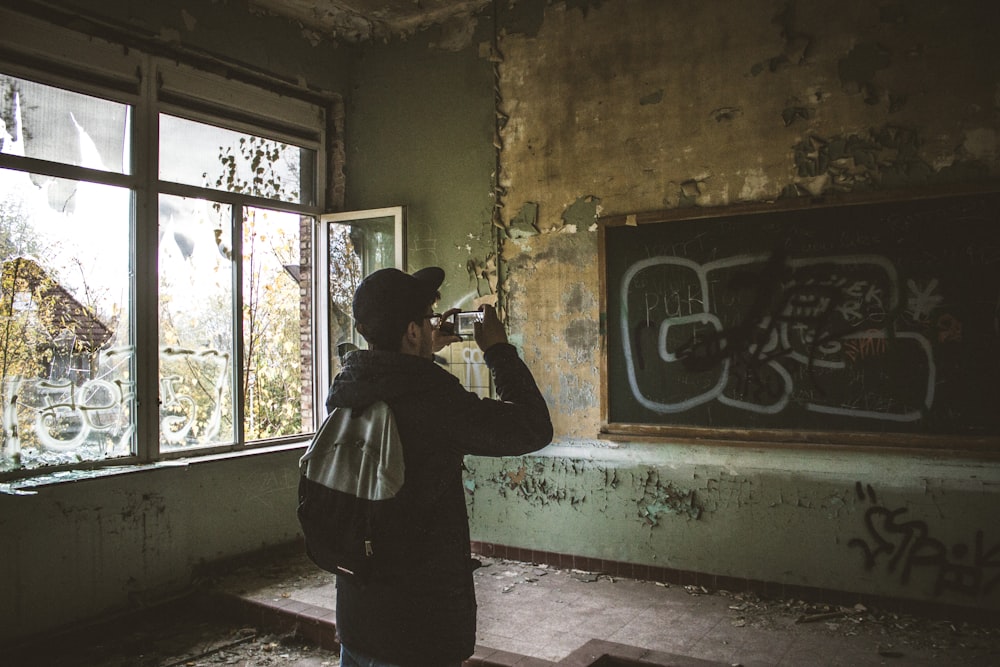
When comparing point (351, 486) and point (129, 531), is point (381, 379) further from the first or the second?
point (129, 531)

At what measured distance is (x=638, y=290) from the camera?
4.70 m

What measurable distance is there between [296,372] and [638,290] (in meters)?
2.69

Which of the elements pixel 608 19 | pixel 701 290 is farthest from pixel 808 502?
pixel 608 19

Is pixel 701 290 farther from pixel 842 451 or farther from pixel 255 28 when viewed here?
pixel 255 28

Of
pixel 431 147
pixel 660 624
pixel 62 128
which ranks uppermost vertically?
pixel 431 147

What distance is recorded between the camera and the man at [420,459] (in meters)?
1.72

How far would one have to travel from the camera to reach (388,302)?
187cm

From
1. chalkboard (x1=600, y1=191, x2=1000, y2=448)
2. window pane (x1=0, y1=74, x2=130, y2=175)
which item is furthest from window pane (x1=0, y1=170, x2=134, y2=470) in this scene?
chalkboard (x1=600, y1=191, x2=1000, y2=448)

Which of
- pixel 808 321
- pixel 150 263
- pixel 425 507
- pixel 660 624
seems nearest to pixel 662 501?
pixel 660 624

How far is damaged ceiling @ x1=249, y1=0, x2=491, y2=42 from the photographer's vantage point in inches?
210

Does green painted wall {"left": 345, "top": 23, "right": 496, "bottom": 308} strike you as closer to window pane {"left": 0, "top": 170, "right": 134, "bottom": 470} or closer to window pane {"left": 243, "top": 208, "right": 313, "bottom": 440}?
window pane {"left": 243, "top": 208, "right": 313, "bottom": 440}

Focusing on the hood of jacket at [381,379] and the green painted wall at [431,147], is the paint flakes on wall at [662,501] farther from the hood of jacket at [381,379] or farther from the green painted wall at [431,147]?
the hood of jacket at [381,379]

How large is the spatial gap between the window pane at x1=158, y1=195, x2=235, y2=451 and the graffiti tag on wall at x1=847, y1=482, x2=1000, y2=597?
4.05m

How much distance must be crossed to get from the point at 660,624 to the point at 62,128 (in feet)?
14.2
